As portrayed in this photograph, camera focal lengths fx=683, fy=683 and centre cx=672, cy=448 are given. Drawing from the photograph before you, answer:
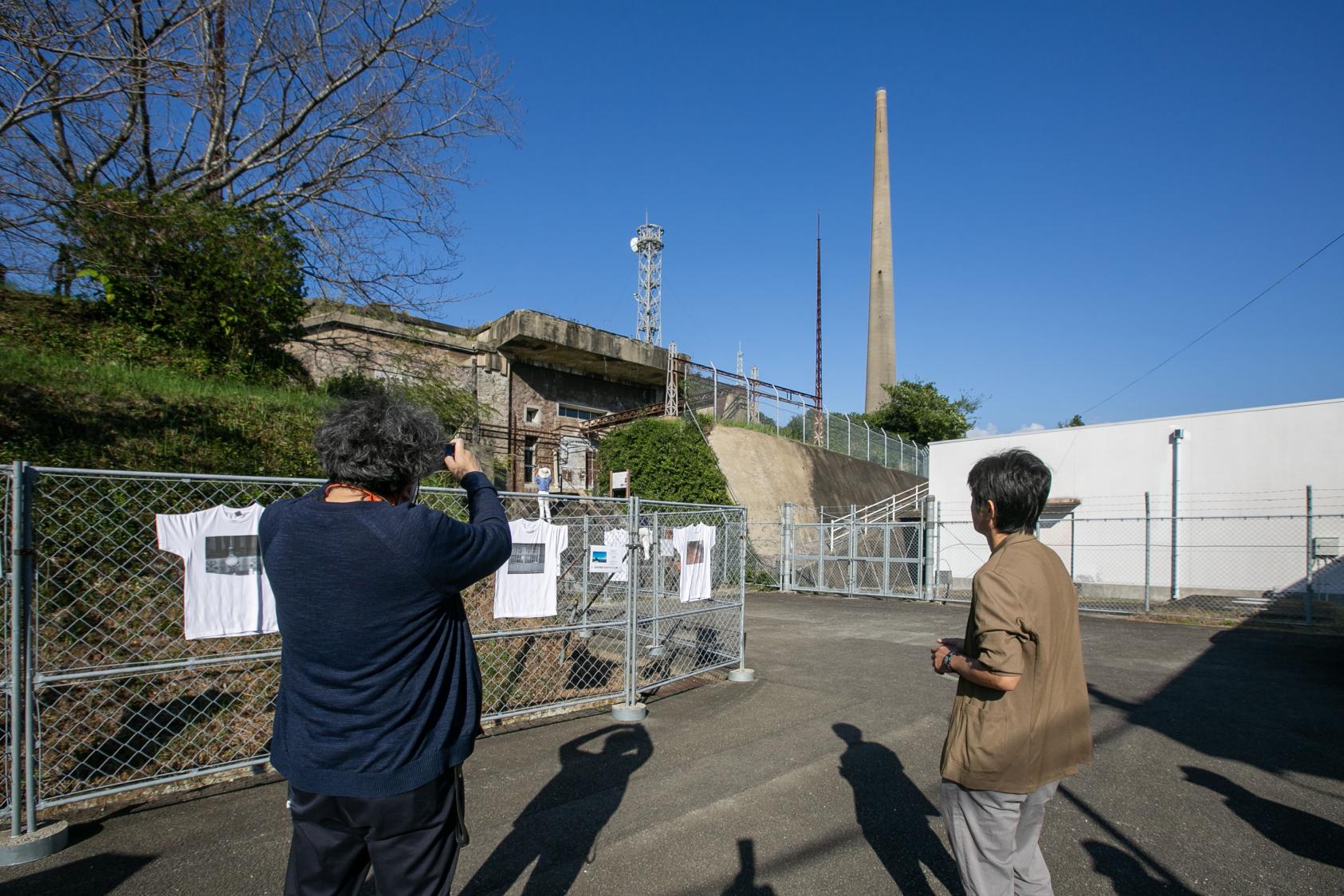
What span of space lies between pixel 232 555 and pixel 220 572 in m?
0.11

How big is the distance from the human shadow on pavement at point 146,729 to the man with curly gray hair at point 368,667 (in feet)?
12.1

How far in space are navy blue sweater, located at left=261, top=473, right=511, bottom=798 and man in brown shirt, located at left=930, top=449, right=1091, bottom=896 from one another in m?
1.62

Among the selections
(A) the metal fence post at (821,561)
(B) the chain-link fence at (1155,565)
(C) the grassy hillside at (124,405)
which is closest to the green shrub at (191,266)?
(C) the grassy hillside at (124,405)

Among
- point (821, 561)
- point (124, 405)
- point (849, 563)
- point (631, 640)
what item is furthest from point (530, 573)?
point (849, 563)

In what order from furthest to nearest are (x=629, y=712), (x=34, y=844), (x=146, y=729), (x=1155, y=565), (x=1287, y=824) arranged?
(x=1155, y=565) → (x=629, y=712) → (x=146, y=729) → (x=1287, y=824) → (x=34, y=844)

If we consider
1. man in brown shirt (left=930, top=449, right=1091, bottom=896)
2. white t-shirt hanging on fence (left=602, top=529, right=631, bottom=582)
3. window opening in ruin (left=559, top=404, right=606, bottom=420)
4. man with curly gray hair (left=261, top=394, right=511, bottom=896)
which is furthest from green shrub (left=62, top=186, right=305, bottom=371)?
window opening in ruin (left=559, top=404, right=606, bottom=420)

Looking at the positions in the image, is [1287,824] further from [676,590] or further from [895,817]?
[676,590]

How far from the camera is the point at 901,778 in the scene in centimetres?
461

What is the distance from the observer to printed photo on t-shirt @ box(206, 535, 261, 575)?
164 inches

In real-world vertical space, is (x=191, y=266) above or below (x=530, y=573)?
above

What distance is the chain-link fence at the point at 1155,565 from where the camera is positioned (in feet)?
44.9

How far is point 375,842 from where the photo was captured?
1886mm

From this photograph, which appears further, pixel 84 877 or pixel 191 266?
pixel 191 266

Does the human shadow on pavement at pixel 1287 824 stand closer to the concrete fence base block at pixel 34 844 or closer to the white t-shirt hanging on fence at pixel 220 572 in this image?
the white t-shirt hanging on fence at pixel 220 572
